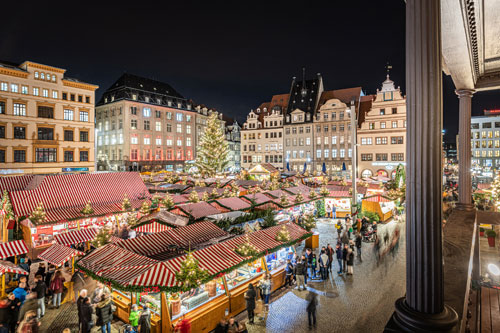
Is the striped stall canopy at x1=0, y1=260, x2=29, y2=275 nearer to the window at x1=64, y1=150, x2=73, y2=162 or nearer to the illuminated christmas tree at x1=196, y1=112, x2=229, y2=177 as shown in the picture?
the window at x1=64, y1=150, x2=73, y2=162

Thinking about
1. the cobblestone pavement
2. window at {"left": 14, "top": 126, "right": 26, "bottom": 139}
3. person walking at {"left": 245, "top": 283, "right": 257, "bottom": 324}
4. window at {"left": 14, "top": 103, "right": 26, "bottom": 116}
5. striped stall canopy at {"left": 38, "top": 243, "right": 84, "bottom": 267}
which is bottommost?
the cobblestone pavement

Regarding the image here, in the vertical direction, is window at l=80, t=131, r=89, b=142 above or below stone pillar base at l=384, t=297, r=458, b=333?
above

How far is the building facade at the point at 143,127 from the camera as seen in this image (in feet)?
184

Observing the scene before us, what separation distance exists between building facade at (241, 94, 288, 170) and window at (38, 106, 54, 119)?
3478cm

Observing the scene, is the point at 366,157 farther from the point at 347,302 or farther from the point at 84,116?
the point at 84,116

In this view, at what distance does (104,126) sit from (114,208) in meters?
49.6

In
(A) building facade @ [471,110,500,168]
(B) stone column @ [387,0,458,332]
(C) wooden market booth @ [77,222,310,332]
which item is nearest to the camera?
(B) stone column @ [387,0,458,332]

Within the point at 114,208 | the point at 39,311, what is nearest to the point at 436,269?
the point at 39,311

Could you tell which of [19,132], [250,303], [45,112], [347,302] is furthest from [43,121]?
[347,302]

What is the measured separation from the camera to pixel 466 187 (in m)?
15.5

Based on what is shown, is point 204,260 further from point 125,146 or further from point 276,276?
point 125,146

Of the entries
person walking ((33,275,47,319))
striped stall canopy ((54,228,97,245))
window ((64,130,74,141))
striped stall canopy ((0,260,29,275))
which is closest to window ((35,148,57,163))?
window ((64,130,74,141))

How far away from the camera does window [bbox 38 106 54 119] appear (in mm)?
36344

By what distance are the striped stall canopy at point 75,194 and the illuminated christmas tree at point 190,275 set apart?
9.85 metres
